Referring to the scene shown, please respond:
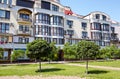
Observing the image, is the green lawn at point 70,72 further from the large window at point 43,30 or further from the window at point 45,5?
the window at point 45,5

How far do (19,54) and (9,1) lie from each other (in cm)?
1595

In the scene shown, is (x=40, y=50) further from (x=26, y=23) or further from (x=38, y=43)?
(x=26, y=23)

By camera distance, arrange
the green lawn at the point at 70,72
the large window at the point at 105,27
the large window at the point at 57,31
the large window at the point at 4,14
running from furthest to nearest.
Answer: the large window at the point at 105,27
the large window at the point at 57,31
the large window at the point at 4,14
the green lawn at the point at 70,72

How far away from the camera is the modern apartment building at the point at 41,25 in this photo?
45.3m

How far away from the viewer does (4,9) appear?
45.3 meters

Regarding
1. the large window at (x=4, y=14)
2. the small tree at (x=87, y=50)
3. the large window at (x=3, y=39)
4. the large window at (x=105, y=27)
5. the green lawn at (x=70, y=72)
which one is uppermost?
the large window at (x=4, y=14)

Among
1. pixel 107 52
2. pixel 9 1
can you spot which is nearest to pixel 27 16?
pixel 9 1

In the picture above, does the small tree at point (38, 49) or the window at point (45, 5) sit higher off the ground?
the window at point (45, 5)

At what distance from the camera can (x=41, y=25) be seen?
50500 millimetres

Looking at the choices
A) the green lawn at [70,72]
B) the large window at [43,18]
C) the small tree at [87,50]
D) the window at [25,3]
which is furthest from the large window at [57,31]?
the small tree at [87,50]

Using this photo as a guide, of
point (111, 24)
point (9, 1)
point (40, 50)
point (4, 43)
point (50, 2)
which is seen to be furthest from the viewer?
point (111, 24)

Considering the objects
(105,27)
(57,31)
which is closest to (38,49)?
(57,31)

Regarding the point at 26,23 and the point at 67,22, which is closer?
the point at 26,23

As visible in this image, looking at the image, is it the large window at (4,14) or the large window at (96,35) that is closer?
the large window at (4,14)
